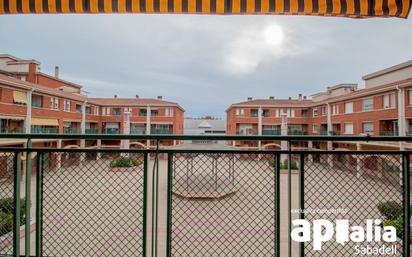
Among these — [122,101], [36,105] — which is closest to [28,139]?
[36,105]

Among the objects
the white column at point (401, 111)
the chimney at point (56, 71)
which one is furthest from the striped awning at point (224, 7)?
the chimney at point (56, 71)

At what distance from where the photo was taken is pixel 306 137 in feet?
5.69

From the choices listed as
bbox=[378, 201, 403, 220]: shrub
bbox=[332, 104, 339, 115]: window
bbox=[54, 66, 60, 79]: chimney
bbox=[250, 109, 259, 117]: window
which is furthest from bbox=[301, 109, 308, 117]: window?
bbox=[54, 66, 60, 79]: chimney

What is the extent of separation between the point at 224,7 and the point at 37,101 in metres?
23.1

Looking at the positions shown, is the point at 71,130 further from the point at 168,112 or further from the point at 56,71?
the point at 56,71

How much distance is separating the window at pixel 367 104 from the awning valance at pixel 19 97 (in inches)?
1088

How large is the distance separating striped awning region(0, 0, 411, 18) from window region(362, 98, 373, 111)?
2243 cm

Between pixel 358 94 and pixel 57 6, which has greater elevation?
pixel 358 94

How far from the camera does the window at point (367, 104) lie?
67.3 feet

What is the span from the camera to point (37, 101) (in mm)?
20172

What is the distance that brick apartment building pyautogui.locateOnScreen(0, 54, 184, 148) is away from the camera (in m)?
17.1

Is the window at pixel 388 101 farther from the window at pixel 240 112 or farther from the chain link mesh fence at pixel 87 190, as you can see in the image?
the chain link mesh fence at pixel 87 190

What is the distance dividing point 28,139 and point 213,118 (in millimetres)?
44092

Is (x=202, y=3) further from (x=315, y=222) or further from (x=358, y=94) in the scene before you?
(x=358, y=94)
